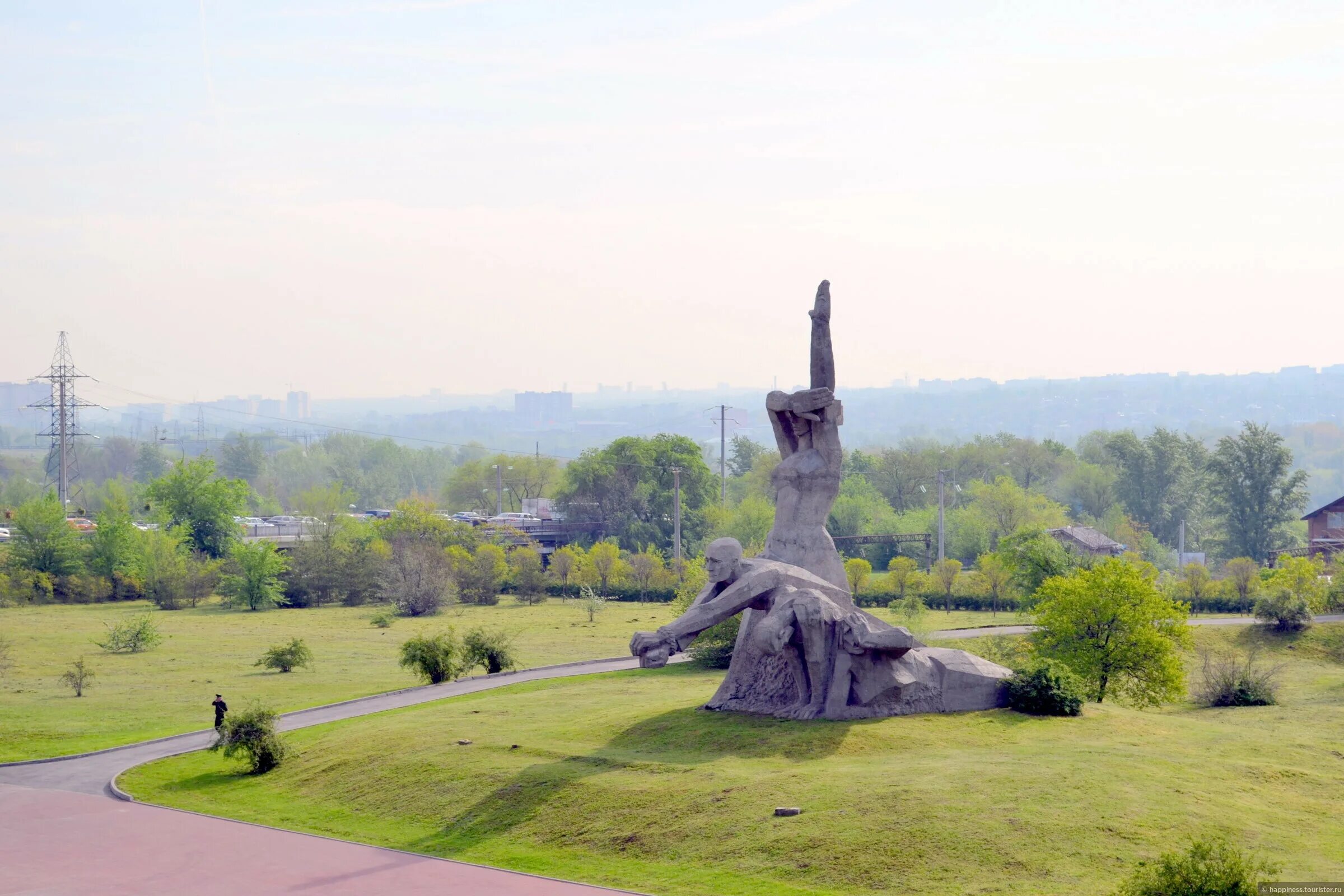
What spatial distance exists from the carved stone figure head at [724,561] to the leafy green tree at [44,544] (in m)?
65.7

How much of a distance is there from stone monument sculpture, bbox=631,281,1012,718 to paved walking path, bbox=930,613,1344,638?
71.5 feet

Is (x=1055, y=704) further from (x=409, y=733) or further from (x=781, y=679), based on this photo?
(x=409, y=733)

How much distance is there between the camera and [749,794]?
81.9 ft

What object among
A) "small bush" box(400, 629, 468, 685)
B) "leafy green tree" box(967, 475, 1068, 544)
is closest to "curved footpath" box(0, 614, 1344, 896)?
"small bush" box(400, 629, 468, 685)

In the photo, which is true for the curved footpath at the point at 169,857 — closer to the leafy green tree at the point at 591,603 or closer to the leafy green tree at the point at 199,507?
the leafy green tree at the point at 591,603

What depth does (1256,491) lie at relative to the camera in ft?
327

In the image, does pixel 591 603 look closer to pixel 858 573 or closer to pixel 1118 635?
pixel 858 573

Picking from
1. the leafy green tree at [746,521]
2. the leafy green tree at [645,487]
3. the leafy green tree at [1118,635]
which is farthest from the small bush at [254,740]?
the leafy green tree at [645,487]

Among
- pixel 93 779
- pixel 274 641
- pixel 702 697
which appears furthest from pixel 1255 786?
pixel 274 641

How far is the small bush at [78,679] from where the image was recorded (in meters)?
45.2

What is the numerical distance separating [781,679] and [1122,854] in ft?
34.9

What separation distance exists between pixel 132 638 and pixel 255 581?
812 inches

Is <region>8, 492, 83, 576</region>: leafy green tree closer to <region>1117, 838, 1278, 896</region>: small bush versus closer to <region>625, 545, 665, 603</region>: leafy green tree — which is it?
<region>625, 545, 665, 603</region>: leafy green tree

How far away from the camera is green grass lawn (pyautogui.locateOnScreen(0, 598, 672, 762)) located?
131 feet
